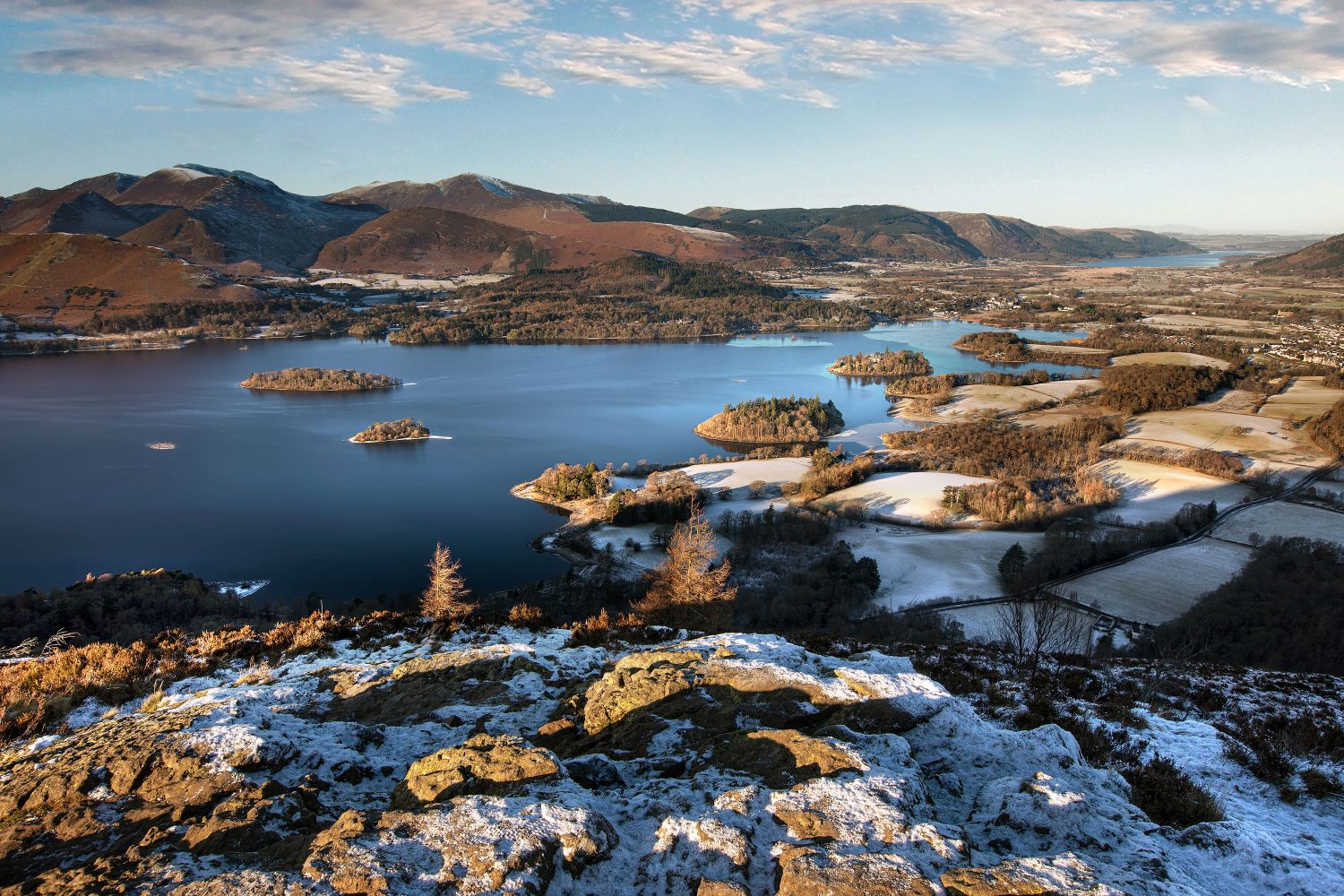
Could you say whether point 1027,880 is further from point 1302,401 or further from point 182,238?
point 182,238

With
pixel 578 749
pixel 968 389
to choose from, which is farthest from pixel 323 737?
pixel 968 389

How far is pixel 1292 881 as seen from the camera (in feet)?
14.7

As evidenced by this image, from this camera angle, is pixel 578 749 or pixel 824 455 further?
pixel 824 455

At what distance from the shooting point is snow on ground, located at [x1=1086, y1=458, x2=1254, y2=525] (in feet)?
101

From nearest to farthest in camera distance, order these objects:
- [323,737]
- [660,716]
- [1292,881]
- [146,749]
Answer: [1292,881] → [146,749] → [323,737] → [660,716]

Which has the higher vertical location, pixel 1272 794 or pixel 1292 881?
pixel 1292 881

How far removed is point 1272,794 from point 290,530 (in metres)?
31.4

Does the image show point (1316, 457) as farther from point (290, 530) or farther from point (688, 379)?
point (290, 530)

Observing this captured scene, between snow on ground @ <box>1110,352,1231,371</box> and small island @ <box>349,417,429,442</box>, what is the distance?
59.8m

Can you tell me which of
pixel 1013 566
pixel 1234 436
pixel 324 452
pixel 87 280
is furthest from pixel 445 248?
pixel 1013 566

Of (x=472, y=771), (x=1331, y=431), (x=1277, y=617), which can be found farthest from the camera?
(x=1331, y=431)

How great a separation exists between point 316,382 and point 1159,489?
57718mm

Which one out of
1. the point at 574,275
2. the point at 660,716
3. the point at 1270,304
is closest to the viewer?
the point at 660,716

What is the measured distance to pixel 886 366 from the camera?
7006cm
